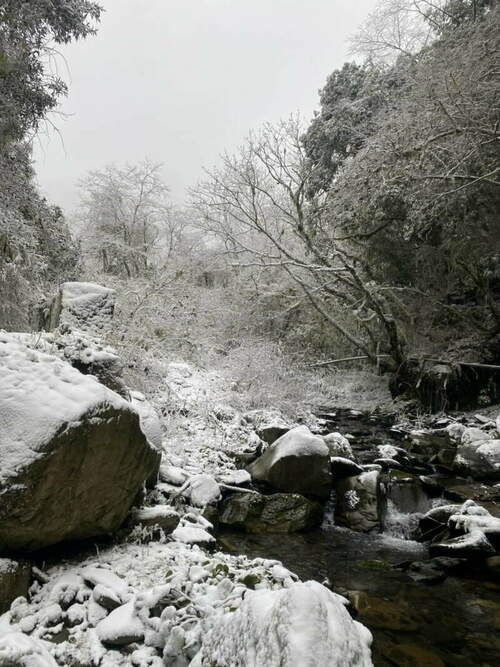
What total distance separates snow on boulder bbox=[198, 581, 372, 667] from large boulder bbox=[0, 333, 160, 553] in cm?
152

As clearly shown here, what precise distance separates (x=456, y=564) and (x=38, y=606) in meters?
4.15

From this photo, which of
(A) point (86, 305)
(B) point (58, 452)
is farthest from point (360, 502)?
(A) point (86, 305)

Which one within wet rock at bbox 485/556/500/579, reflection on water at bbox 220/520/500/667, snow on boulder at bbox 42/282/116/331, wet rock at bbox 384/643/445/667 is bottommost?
reflection on water at bbox 220/520/500/667

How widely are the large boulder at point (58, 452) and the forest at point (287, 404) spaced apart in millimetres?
19

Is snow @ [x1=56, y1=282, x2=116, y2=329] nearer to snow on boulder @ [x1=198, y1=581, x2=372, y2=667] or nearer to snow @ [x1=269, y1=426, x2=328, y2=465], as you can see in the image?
snow @ [x1=269, y1=426, x2=328, y2=465]

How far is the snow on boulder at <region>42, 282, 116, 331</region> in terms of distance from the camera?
313 inches

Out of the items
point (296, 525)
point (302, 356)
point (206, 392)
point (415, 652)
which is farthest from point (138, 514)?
point (302, 356)

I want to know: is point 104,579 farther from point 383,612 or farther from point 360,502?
point 360,502

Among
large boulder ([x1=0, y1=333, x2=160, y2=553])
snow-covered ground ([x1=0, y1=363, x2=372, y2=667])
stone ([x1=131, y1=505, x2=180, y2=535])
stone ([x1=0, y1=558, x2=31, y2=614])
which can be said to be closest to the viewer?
snow-covered ground ([x1=0, y1=363, x2=372, y2=667])

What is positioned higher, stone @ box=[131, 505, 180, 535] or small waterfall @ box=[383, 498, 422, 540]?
stone @ box=[131, 505, 180, 535]

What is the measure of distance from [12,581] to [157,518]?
156 centimetres

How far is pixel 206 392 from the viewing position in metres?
9.96

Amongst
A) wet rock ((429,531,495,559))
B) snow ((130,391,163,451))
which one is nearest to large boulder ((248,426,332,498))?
wet rock ((429,531,495,559))

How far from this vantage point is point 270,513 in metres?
5.79
